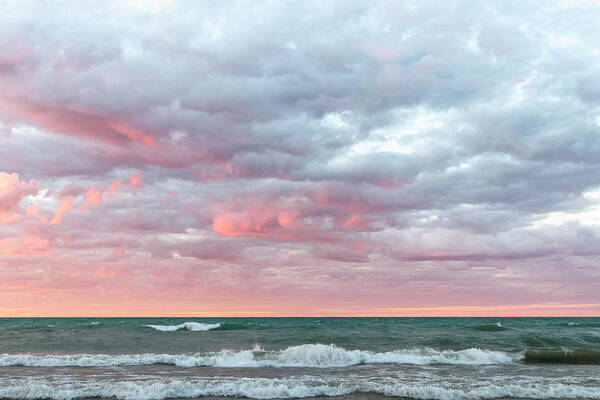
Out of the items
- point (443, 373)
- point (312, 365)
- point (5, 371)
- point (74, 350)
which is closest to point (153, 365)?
point (5, 371)

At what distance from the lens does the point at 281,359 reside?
29.8m

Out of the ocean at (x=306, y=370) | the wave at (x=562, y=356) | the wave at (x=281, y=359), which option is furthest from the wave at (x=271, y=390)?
the wave at (x=562, y=356)

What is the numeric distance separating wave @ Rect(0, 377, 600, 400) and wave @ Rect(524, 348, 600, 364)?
37.7 feet

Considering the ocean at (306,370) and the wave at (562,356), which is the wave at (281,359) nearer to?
the ocean at (306,370)

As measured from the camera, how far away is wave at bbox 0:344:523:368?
2903 cm

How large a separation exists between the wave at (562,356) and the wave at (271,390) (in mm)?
11477

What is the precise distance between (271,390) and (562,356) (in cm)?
2336

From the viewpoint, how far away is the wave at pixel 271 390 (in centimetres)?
1961

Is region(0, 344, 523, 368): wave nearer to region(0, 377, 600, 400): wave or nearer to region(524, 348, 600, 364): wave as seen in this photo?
region(524, 348, 600, 364): wave

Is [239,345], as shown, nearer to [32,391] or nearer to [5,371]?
[5,371]

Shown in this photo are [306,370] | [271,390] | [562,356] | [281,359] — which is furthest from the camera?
[562,356]

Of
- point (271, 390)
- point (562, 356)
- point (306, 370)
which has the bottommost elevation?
point (562, 356)

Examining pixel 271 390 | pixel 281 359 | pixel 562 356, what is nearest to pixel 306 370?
pixel 281 359

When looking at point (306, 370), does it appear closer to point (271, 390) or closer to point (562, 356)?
point (271, 390)
